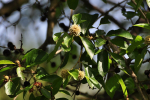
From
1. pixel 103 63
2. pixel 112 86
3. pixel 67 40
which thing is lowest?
pixel 112 86

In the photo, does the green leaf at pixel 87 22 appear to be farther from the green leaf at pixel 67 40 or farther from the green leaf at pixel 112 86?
the green leaf at pixel 112 86

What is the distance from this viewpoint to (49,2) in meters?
2.01

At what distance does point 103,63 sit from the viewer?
1059 millimetres

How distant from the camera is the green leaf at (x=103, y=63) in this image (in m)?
1.03

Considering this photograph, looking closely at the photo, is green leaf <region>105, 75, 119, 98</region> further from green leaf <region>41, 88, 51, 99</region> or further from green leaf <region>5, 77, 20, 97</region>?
green leaf <region>5, 77, 20, 97</region>

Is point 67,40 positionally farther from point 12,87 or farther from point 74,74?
point 12,87

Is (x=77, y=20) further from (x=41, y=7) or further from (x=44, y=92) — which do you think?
(x=41, y=7)

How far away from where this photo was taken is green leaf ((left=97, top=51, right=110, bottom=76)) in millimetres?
1031

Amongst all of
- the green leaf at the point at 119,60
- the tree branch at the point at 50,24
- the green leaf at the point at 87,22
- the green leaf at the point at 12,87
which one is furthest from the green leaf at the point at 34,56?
the tree branch at the point at 50,24

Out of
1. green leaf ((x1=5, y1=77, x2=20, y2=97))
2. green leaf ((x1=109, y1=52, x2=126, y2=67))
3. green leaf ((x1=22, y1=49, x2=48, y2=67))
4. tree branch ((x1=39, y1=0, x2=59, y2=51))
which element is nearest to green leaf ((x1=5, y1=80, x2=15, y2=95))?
green leaf ((x1=5, y1=77, x2=20, y2=97))

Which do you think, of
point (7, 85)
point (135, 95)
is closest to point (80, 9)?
point (135, 95)

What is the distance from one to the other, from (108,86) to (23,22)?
1.52 meters

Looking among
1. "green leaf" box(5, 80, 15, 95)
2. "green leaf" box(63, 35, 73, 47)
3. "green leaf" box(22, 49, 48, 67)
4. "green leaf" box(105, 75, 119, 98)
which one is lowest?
"green leaf" box(105, 75, 119, 98)

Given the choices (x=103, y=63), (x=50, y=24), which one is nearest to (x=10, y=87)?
(x=103, y=63)
